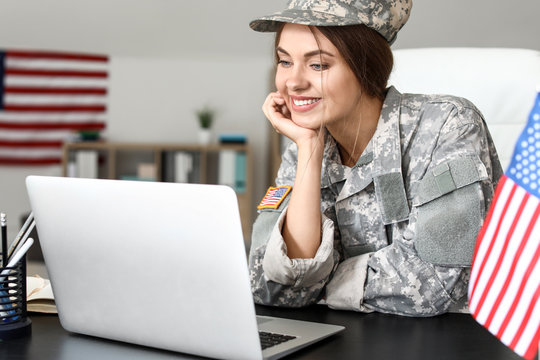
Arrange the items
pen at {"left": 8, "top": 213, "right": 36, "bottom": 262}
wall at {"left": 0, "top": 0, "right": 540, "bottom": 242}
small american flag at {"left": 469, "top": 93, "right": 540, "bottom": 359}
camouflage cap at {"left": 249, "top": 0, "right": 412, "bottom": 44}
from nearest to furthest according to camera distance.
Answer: small american flag at {"left": 469, "top": 93, "right": 540, "bottom": 359}
pen at {"left": 8, "top": 213, "right": 36, "bottom": 262}
camouflage cap at {"left": 249, "top": 0, "right": 412, "bottom": 44}
wall at {"left": 0, "top": 0, "right": 540, "bottom": 242}

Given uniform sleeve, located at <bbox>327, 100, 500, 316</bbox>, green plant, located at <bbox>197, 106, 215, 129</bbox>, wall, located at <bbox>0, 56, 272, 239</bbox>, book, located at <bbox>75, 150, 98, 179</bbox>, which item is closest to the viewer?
uniform sleeve, located at <bbox>327, 100, 500, 316</bbox>

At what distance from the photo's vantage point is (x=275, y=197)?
1.41 m

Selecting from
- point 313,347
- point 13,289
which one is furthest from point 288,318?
point 13,289

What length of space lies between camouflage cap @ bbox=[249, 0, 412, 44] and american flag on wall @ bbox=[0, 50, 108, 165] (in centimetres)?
441

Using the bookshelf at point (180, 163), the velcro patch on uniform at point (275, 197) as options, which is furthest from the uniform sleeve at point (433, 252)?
the bookshelf at point (180, 163)

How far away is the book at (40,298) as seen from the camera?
3.56 ft

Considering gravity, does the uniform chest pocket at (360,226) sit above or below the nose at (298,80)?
below

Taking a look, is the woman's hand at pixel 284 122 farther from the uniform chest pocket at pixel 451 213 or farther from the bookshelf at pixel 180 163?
the bookshelf at pixel 180 163

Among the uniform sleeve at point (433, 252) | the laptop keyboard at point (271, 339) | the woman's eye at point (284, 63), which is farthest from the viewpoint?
the woman's eye at point (284, 63)

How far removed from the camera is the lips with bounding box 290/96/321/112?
1.38 meters

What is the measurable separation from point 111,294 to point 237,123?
4811 millimetres

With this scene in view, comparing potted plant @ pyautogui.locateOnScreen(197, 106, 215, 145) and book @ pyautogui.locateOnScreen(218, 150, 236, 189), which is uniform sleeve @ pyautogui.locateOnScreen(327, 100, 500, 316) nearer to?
book @ pyautogui.locateOnScreen(218, 150, 236, 189)

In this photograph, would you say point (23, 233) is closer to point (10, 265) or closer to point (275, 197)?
point (10, 265)

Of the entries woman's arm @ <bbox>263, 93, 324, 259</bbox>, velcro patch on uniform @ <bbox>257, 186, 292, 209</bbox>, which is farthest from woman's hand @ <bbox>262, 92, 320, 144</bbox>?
velcro patch on uniform @ <bbox>257, 186, 292, 209</bbox>
